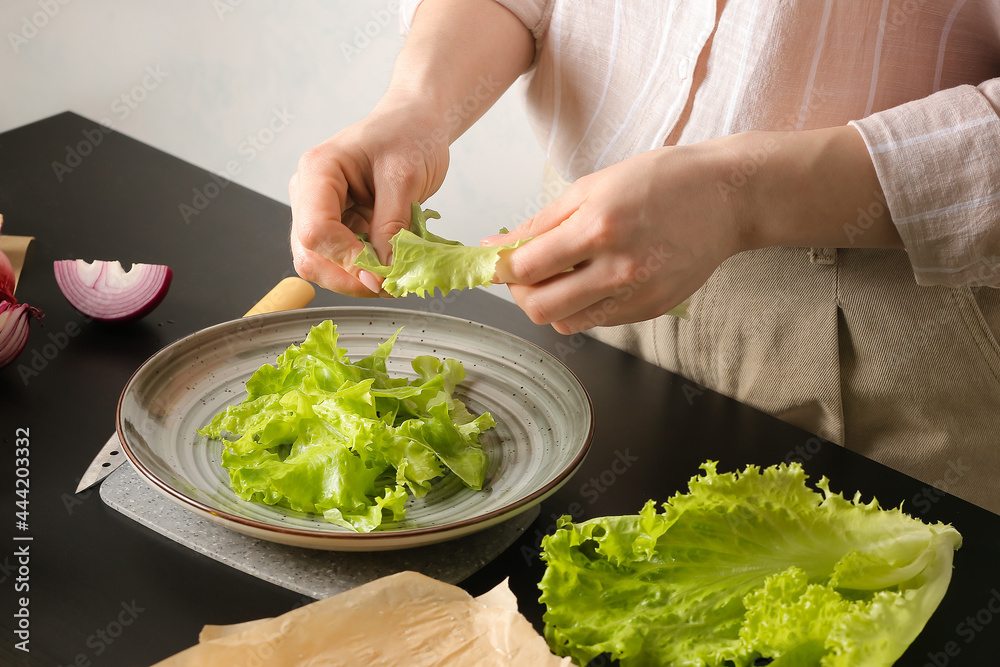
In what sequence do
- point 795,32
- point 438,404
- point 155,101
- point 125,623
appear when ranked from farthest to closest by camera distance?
point 155,101 < point 795,32 < point 438,404 < point 125,623

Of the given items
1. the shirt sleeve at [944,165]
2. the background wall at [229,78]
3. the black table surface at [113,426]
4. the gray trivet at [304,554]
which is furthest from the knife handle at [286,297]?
the background wall at [229,78]

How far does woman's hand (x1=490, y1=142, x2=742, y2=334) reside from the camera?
3.01 ft

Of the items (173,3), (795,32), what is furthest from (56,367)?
(173,3)

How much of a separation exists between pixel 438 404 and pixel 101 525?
15.3 inches

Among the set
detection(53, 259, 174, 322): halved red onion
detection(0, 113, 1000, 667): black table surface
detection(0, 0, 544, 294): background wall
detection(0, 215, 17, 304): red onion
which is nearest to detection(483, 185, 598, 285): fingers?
detection(0, 113, 1000, 667): black table surface

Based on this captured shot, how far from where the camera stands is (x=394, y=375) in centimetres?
114

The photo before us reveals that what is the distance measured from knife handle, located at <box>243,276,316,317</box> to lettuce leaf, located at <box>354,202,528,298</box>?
34 centimetres

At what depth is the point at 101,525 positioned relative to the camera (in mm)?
872

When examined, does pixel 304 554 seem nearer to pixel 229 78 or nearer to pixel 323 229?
pixel 323 229

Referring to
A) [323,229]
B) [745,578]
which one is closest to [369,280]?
[323,229]

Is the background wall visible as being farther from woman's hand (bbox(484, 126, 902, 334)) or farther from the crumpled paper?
the crumpled paper

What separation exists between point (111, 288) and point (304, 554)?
25.0 inches

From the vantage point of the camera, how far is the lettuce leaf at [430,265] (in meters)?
0.94

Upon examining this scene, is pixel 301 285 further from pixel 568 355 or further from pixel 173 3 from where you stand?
pixel 173 3
